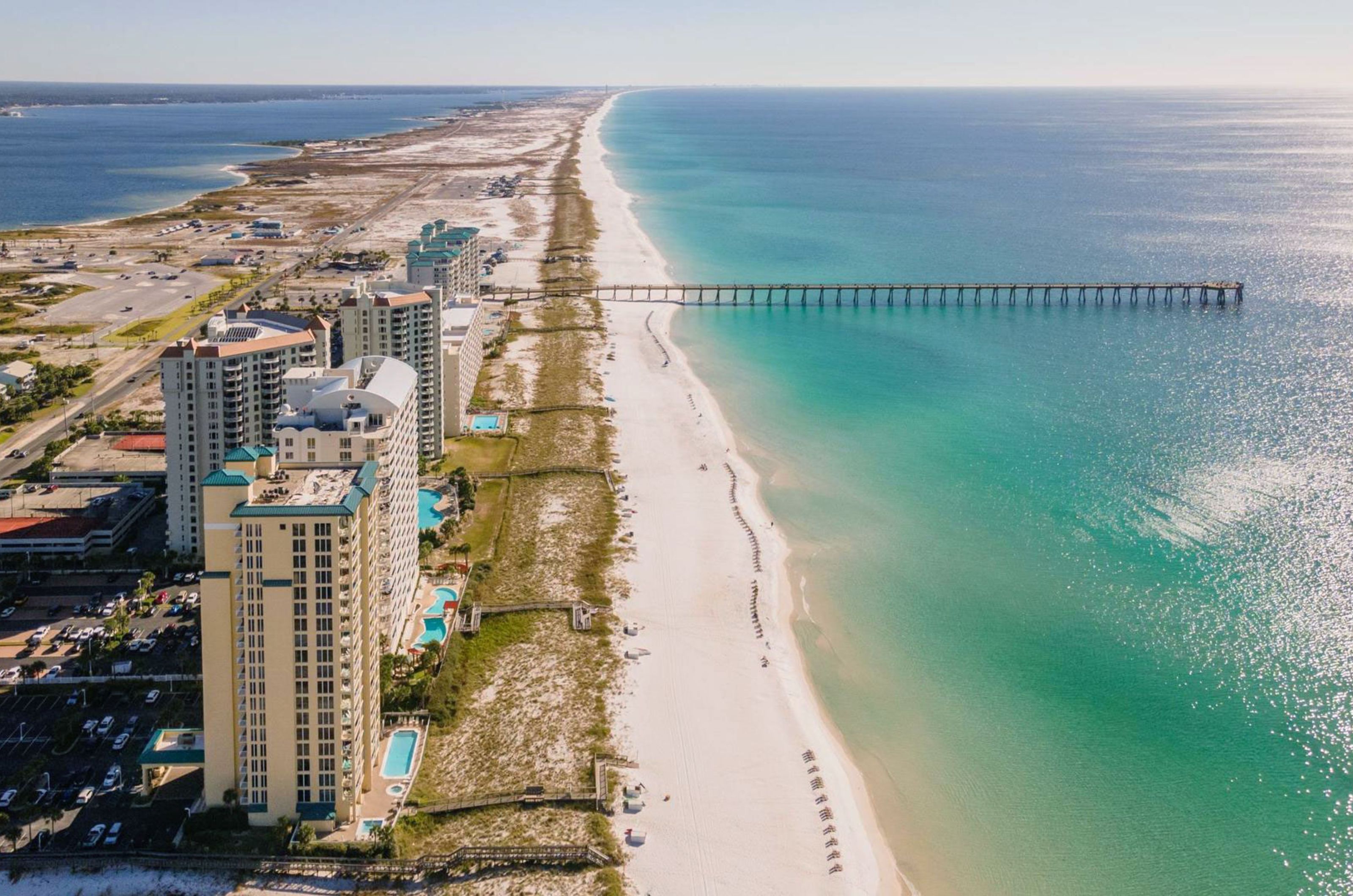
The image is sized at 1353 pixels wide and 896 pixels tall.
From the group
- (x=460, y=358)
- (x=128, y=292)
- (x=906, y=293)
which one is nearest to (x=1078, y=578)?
(x=460, y=358)

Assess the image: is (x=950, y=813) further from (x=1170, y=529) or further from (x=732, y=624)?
(x=1170, y=529)

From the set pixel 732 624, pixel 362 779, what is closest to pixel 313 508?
pixel 362 779

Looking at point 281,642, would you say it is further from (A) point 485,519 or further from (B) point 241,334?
(B) point 241,334

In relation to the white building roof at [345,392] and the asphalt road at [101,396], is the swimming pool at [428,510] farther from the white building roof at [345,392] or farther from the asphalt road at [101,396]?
the asphalt road at [101,396]

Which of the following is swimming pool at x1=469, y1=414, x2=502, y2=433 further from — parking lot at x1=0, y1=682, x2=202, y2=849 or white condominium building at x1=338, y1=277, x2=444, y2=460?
parking lot at x1=0, y1=682, x2=202, y2=849

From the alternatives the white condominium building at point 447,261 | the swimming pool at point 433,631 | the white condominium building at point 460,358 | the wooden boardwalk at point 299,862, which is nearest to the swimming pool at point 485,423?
the white condominium building at point 460,358

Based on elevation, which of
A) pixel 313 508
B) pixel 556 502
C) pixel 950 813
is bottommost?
pixel 950 813
